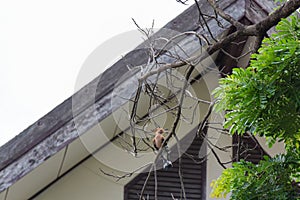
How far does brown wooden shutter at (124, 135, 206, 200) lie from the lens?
2674mm

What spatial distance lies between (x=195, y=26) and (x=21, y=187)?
0.90 metres

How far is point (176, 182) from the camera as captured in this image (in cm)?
270

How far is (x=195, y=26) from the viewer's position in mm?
2510

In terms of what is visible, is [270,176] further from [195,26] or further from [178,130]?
[178,130]

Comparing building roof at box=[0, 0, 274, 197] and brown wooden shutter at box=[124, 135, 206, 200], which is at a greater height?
building roof at box=[0, 0, 274, 197]

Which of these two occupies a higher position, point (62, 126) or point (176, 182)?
point (62, 126)

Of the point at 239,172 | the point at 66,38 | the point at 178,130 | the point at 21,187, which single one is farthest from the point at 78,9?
the point at 239,172

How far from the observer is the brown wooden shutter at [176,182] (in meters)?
2.67

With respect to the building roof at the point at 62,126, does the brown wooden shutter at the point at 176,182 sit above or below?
below

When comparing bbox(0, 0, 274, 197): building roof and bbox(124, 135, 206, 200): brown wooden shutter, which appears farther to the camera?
bbox(124, 135, 206, 200): brown wooden shutter

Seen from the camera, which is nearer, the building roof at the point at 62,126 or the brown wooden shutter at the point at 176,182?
the building roof at the point at 62,126

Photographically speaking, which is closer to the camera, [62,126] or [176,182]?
[62,126]

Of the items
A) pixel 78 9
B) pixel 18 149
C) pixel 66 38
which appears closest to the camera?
pixel 18 149

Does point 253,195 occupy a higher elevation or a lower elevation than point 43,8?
lower
